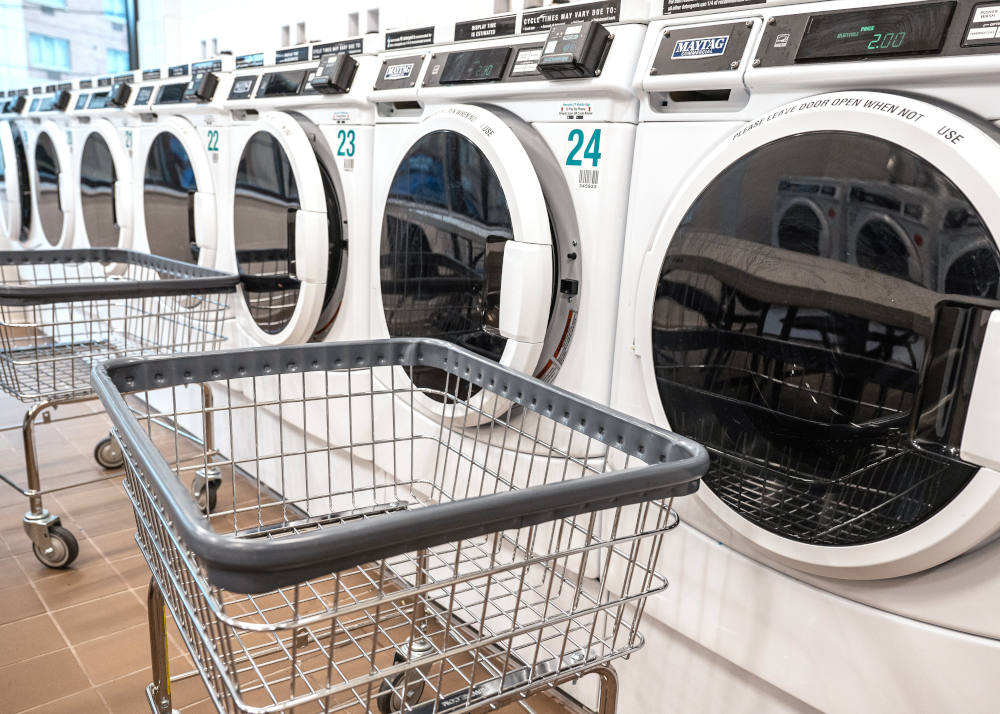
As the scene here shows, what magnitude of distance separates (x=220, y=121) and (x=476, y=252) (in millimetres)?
1522

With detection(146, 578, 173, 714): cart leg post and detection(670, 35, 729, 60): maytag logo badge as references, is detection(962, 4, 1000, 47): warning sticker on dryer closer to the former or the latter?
detection(670, 35, 729, 60): maytag logo badge

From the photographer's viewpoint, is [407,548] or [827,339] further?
[827,339]

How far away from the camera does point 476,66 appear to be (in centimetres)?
165

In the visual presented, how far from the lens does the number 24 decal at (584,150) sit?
141 centimetres

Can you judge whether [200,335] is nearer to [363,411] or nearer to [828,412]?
[363,411]

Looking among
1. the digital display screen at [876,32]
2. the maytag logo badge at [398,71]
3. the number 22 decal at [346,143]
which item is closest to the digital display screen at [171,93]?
the number 22 decal at [346,143]

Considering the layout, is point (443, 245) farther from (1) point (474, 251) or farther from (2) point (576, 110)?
(2) point (576, 110)

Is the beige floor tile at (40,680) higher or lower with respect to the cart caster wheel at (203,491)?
lower

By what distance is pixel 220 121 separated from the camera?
8.79 feet

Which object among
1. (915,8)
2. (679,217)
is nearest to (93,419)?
(679,217)

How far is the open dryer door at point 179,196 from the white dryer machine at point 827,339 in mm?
1891

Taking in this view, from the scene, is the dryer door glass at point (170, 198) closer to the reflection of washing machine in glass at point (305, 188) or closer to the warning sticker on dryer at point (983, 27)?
the reflection of washing machine in glass at point (305, 188)

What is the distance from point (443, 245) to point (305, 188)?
2.01ft

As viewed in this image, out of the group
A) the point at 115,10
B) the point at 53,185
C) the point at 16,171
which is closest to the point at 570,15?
the point at 53,185
